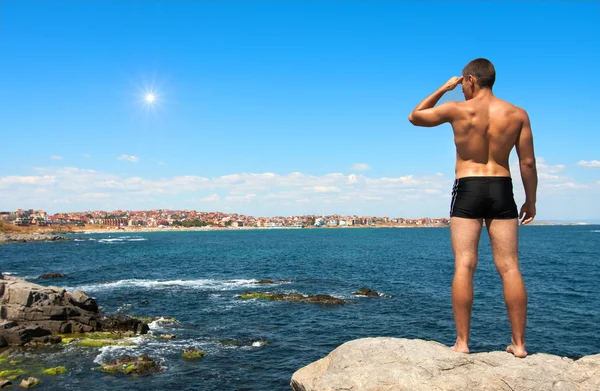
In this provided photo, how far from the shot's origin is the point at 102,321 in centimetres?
2961

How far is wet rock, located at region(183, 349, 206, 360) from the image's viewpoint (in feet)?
78.3

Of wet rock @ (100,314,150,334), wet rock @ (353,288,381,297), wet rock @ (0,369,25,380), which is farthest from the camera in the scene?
wet rock @ (353,288,381,297)

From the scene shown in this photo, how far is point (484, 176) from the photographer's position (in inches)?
270

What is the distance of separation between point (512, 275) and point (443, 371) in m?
1.87

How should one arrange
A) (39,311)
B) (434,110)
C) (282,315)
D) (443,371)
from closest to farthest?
(443,371)
(434,110)
(39,311)
(282,315)

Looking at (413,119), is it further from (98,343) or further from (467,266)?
(98,343)

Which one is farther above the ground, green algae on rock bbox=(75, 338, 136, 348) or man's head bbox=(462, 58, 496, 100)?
man's head bbox=(462, 58, 496, 100)

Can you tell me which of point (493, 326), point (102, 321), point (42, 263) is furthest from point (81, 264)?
point (493, 326)

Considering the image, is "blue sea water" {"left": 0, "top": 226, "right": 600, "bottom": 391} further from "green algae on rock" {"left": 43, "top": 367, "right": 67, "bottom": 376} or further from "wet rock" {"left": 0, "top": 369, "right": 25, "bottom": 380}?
"wet rock" {"left": 0, "top": 369, "right": 25, "bottom": 380}

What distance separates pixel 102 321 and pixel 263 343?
11.3 m

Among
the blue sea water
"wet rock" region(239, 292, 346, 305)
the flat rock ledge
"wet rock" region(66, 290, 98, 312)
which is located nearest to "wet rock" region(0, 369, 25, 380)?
the blue sea water

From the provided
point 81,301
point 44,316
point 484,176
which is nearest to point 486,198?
point 484,176

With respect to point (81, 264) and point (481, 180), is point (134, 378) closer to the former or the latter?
point (481, 180)

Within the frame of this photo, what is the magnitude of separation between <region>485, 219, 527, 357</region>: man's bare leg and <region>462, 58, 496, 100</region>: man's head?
2129mm
